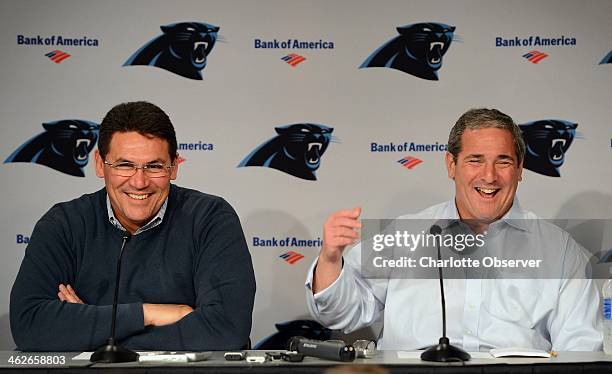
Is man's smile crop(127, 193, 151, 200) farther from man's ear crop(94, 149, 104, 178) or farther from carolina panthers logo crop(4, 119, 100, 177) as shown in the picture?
carolina panthers logo crop(4, 119, 100, 177)

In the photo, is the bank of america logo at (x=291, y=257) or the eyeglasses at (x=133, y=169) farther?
the bank of america logo at (x=291, y=257)

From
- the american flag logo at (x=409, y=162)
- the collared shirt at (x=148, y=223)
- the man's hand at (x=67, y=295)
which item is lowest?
the man's hand at (x=67, y=295)

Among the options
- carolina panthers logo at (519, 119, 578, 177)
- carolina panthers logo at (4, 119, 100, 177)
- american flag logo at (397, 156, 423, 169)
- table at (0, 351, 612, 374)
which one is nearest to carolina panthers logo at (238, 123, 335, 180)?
american flag logo at (397, 156, 423, 169)

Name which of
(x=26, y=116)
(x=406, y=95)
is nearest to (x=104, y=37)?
(x=26, y=116)

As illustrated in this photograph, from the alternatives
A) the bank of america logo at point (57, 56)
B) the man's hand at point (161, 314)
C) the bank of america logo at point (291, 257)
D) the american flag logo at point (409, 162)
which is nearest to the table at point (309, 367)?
the man's hand at point (161, 314)

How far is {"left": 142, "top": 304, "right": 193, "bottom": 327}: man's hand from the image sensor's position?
301 centimetres

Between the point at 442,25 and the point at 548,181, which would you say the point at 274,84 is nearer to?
the point at 442,25

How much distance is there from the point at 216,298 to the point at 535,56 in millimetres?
2655

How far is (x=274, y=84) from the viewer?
4.78 metres

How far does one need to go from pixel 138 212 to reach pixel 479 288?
4.54 feet

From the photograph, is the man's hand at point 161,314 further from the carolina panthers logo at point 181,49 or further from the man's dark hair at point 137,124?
the carolina panthers logo at point 181,49

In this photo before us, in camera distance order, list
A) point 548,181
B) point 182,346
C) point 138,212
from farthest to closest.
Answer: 1. point 548,181
2. point 138,212
3. point 182,346

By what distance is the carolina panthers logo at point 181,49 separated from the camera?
15.7ft

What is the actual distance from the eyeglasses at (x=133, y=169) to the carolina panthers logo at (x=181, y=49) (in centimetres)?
165
